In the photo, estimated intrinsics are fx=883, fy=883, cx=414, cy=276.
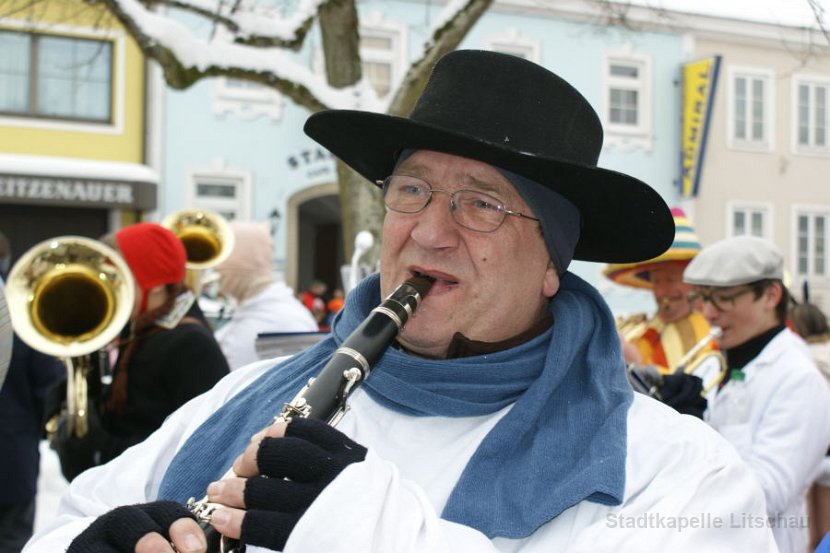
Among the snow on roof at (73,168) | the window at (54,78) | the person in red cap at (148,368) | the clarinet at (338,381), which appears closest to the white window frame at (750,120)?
the snow on roof at (73,168)

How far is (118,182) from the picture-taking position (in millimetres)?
13820

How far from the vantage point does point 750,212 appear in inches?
716

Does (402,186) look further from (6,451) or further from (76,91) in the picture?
(76,91)

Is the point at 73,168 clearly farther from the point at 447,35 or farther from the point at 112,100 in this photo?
the point at 447,35

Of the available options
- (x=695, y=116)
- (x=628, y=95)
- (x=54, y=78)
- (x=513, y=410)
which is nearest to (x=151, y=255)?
(x=513, y=410)

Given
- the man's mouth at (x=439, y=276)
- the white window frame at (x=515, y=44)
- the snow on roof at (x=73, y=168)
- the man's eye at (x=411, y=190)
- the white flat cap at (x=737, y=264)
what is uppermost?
the white window frame at (x=515, y=44)

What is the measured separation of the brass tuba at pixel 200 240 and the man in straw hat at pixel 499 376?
130 inches

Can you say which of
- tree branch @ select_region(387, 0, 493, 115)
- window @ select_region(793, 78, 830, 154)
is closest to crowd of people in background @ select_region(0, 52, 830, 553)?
tree branch @ select_region(387, 0, 493, 115)

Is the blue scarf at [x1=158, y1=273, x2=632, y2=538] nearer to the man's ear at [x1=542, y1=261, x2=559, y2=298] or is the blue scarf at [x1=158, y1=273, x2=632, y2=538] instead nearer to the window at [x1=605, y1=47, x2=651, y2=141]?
the man's ear at [x1=542, y1=261, x2=559, y2=298]

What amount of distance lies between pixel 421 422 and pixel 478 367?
0.60ft

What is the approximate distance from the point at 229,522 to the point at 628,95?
17.2 m

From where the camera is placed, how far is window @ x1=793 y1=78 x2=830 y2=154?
18.6 metres

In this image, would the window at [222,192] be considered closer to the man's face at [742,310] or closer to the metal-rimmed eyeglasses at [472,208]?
the man's face at [742,310]

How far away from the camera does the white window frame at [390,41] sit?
15344mm
